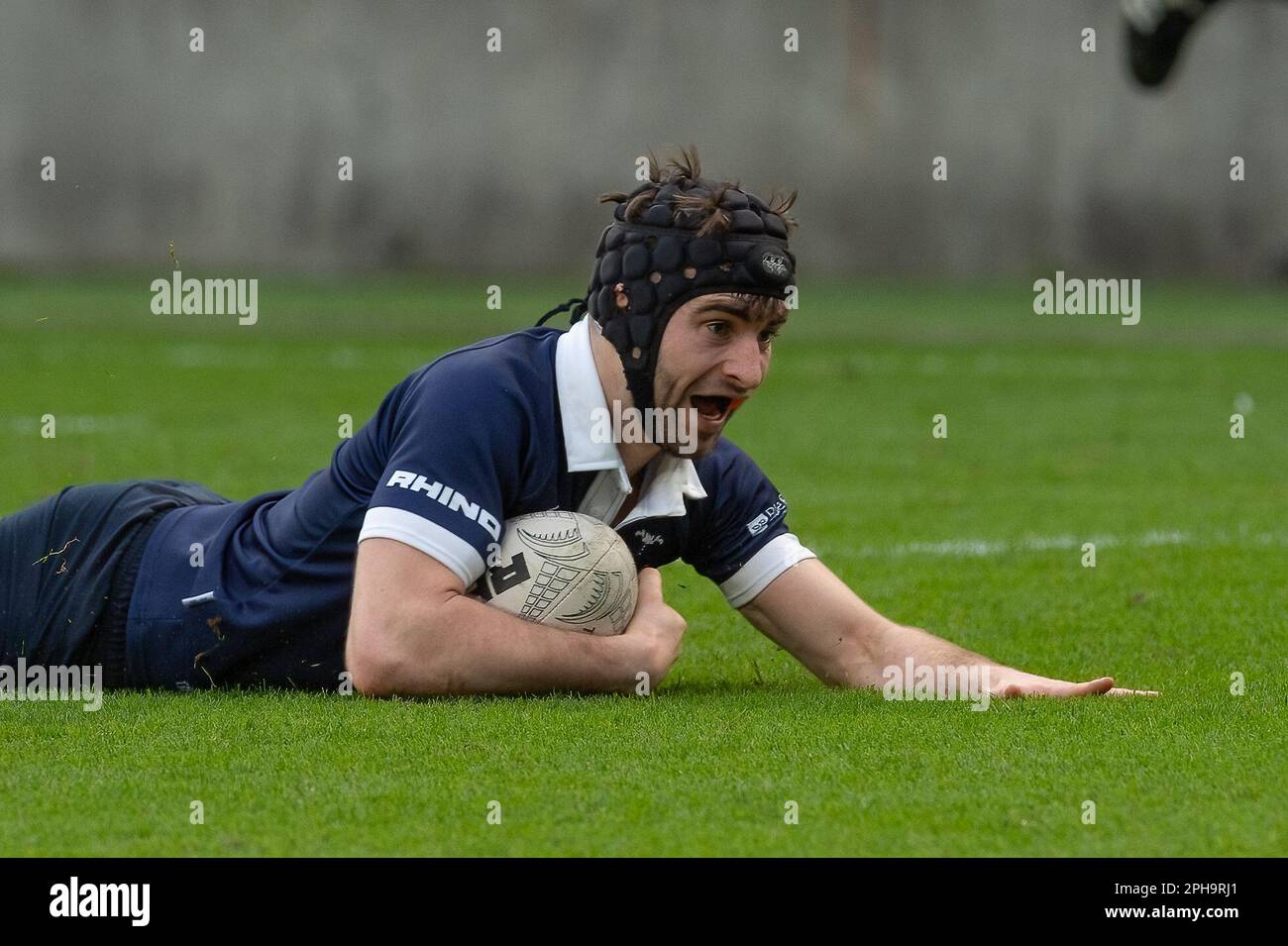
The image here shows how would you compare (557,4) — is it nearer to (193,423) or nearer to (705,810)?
(193,423)

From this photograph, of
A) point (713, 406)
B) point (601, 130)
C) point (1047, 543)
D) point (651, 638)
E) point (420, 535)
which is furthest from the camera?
point (601, 130)

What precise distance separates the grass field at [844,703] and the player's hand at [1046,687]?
10 cm

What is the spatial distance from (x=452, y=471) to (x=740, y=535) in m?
1.01

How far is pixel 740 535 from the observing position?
17.7 feet

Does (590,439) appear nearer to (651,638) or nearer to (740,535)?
(651,638)

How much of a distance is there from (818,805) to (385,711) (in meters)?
1.25

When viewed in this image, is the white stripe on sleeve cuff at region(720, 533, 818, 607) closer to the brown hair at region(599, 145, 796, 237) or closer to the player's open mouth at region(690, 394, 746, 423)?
the player's open mouth at region(690, 394, 746, 423)

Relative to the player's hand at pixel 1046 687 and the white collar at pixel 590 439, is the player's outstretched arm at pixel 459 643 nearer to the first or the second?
the white collar at pixel 590 439

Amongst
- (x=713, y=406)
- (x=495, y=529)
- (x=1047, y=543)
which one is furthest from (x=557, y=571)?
(x=1047, y=543)

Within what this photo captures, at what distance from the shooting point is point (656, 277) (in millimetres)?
4770

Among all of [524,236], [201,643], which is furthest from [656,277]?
[524,236]

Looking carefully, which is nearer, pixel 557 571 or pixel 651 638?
pixel 557 571

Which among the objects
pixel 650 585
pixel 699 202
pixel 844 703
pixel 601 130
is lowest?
pixel 844 703

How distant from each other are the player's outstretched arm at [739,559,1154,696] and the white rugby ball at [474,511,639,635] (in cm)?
63
